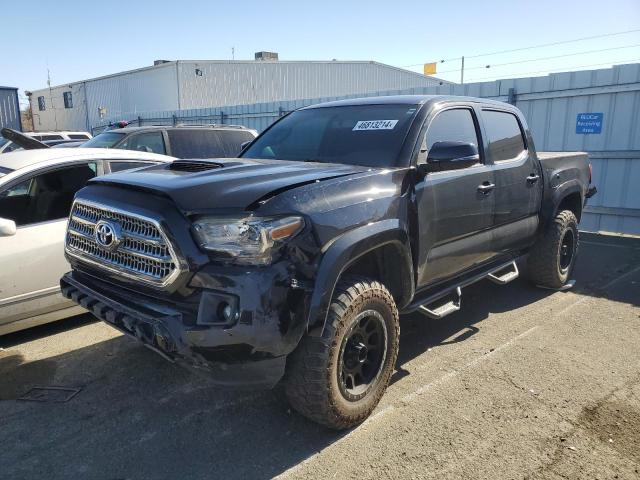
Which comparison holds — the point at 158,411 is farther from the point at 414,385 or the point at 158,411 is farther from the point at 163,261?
the point at 414,385

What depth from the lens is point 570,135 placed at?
8.84 metres

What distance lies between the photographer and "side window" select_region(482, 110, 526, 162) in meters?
4.43

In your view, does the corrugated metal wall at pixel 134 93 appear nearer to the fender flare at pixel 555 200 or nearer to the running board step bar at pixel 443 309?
the fender flare at pixel 555 200

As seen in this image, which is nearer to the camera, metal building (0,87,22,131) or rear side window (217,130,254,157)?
rear side window (217,130,254,157)

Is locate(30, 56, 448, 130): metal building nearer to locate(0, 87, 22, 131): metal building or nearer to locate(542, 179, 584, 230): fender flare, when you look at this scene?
locate(0, 87, 22, 131): metal building

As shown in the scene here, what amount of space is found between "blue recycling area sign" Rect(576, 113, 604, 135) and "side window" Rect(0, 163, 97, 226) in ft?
25.8

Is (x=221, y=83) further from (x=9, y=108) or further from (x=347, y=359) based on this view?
(x=347, y=359)

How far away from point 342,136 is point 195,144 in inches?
209

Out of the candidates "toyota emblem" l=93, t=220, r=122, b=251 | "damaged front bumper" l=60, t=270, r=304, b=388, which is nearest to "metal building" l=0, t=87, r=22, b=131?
"toyota emblem" l=93, t=220, r=122, b=251

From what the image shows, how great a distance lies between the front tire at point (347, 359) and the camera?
8.81 ft

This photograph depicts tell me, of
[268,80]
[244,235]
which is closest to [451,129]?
[244,235]

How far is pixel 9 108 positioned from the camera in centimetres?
2561

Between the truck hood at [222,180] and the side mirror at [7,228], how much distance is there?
1322 mm

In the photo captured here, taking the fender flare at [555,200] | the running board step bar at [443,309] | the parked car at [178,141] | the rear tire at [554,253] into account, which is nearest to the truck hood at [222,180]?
the running board step bar at [443,309]
